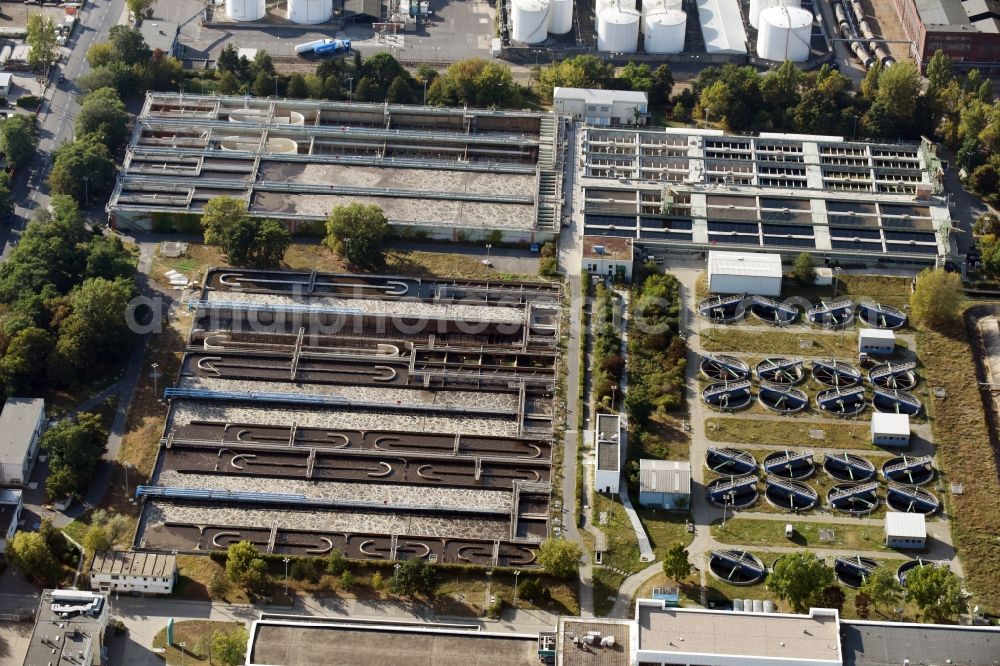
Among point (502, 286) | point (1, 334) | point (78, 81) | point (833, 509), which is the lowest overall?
point (833, 509)

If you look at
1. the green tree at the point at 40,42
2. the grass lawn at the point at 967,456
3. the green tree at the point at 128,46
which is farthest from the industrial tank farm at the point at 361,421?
the green tree at the point at 40,42

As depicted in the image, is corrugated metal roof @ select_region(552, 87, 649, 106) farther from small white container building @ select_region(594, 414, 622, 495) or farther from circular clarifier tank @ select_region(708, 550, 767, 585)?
circular clarifier tank @ select_region(708, 550, 767, 585)

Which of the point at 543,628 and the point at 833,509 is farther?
the point at 833,509

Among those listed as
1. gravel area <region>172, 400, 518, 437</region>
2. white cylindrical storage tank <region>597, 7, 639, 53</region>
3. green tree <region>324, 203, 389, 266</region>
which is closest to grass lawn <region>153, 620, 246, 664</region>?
gravel area <region>172, 400, 518, 437</region>

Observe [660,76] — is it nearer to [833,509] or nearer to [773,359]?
[773,359]

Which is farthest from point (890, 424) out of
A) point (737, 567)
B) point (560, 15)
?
point (560, 15)

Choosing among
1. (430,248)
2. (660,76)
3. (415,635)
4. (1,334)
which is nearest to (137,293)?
(1,334)
